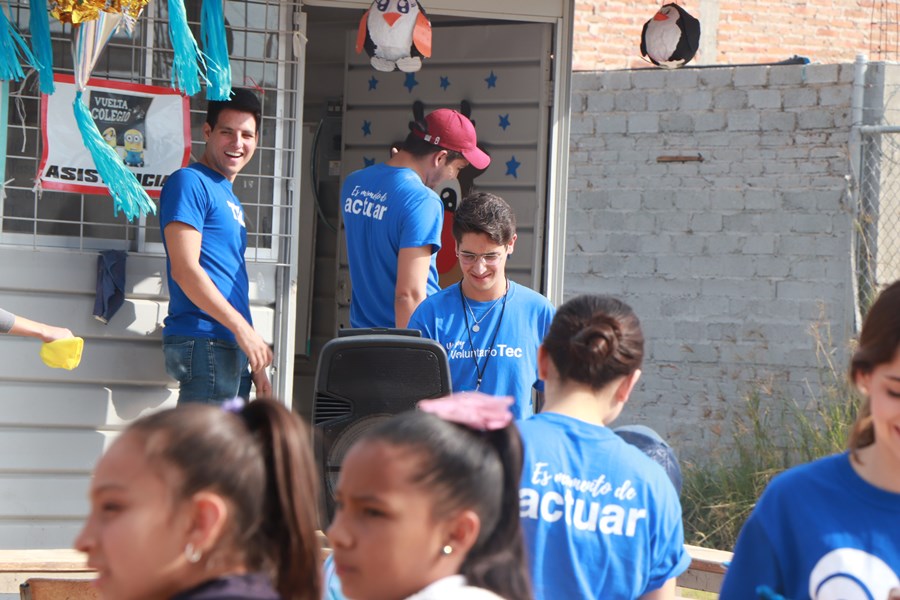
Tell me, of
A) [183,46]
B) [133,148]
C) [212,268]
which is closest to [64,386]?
[212,268]

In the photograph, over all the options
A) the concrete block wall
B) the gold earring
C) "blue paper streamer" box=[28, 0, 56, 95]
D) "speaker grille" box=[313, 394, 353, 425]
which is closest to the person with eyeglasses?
"speaker grille" box=[313, 394, 353, 425]

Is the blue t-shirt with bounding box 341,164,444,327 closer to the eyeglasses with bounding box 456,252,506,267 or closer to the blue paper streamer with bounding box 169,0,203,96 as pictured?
the eyeglasses with bounding box 456,252,506,267

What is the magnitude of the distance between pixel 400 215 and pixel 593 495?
99.1 inches

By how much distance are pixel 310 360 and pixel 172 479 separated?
6.24 m

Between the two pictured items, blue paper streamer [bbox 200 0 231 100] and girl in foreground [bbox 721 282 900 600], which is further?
blue paper streamer [bbox 200 0 231 100]

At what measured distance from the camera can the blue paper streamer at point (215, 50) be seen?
500 cm

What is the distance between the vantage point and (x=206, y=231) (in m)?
4.93

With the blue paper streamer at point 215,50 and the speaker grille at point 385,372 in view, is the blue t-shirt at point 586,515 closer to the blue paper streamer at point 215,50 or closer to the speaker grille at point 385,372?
the speaker grille at point 385,372

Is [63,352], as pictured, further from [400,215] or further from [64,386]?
[400,215]

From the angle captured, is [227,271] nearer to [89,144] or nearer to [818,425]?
[89,144]

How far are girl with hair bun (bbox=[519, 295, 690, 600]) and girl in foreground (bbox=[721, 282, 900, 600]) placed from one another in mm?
309

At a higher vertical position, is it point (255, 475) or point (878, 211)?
point (878, 211)

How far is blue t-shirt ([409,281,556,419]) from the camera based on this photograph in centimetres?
418

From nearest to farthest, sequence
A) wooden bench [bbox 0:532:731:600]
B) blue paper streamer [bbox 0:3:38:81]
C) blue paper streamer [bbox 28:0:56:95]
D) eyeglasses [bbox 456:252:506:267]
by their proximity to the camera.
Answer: wooden bench [bbox 0:532:731:600]
eyeglasses [bbox 456:252:506:267]
blue paper streamer [bbox 0:3:38:81]
blue paper streamer [bbox 28:0:56:95]
